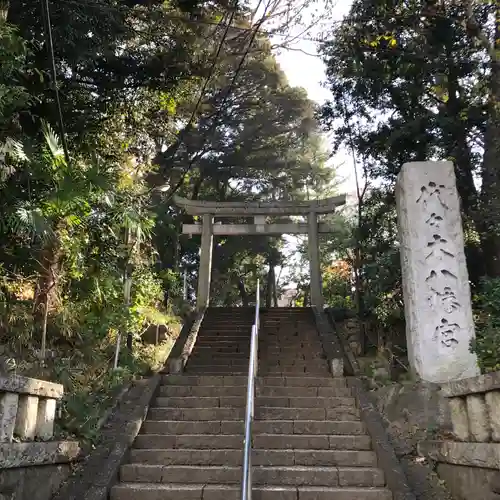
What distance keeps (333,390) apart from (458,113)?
679 centimetres

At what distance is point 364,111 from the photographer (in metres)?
12.6

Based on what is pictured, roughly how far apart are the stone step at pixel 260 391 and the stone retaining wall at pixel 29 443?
2.54 m

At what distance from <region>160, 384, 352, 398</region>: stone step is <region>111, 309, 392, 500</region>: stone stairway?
0.05 feet

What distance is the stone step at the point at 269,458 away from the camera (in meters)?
5.16

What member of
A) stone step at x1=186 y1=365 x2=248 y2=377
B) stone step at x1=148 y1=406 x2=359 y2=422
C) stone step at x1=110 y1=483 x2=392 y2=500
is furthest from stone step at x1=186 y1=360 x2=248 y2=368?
stone step at x1=110 y1=483 x2=392 y2=500

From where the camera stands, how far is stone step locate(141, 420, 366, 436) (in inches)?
228

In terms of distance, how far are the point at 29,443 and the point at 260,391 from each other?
365 cm

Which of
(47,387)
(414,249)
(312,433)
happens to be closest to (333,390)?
(312,433)

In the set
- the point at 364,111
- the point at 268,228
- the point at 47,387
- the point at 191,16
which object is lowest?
the point at 47,387

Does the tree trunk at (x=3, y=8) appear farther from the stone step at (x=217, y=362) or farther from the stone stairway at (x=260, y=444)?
the stone step at (x=217, y=362)

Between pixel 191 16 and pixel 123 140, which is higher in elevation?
pixel 191 16

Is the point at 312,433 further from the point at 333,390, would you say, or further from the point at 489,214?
the point at 489,214

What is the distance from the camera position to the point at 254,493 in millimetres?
4547

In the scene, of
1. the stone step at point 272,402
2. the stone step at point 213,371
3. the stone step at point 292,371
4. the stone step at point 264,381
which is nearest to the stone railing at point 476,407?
the stone step at point 272,402
